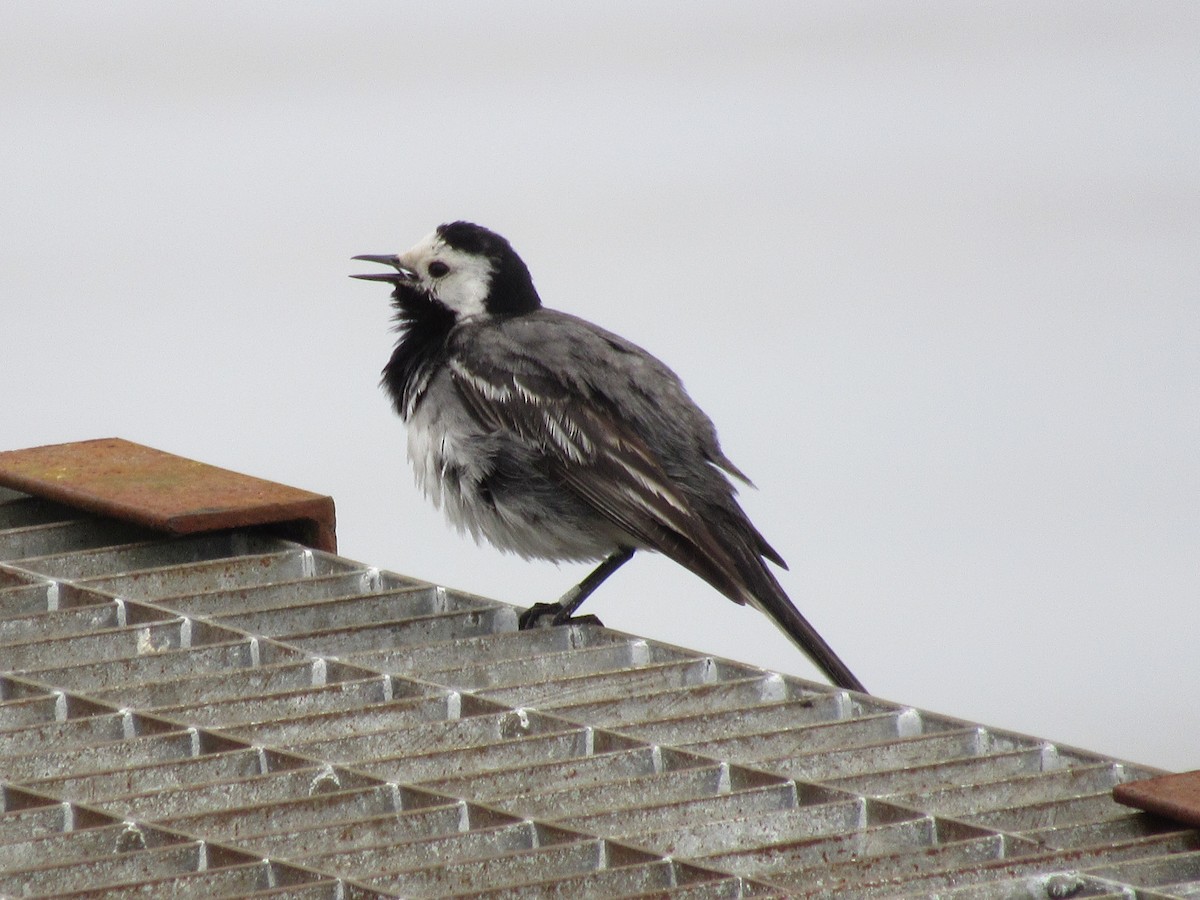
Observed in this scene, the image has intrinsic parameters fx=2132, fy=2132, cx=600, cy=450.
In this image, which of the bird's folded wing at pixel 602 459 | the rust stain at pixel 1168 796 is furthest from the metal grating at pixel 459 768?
the bird's folded wing at pixel 602 459

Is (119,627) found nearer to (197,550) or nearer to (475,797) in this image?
(197,550)

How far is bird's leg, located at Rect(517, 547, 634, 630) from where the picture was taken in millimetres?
5289

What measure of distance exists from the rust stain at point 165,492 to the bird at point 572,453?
871 millimetres

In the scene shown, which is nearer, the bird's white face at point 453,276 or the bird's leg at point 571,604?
→ the bird's leg at point 571,604

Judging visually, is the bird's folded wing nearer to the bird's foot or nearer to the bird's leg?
the bird's leg

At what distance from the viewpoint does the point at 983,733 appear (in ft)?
13.7

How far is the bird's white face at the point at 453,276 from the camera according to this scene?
23.7 ft

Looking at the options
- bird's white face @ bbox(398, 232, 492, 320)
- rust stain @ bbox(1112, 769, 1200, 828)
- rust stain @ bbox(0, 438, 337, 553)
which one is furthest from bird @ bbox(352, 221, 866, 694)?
rust stain @ bbox(1112, 769, 1200, 828)

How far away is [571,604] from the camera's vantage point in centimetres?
598

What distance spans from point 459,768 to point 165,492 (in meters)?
1.78

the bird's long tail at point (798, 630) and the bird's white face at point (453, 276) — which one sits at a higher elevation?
the bird's white face at point (453, 276)

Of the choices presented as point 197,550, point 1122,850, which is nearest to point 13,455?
point 197,550

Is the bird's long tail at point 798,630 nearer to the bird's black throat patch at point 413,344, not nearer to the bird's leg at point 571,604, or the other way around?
the bird's leg at point 571,604

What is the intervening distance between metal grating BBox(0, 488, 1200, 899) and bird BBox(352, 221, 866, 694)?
1.12m
